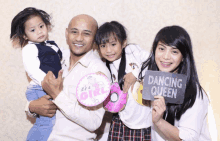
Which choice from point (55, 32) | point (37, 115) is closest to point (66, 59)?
point (55, 32)

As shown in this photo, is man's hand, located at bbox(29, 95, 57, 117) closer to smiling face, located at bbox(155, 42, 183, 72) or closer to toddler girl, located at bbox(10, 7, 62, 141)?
toddler girl, located at bbox(10, 7, 62, 141)

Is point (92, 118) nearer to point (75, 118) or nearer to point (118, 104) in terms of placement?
point (75, 118)

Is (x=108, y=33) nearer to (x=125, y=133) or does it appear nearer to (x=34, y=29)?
(x=34, y=29)

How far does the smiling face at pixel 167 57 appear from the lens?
136 centimetres

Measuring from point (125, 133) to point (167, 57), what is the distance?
778 mm

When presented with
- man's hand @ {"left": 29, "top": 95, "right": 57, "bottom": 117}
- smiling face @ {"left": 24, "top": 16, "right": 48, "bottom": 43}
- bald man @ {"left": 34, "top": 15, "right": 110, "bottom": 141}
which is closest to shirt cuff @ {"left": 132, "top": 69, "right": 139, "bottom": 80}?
bald man @ {"left": 34, "top": 15, "right": 110, "bottom": 141}

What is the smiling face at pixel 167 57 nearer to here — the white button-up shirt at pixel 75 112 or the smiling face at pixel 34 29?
the white button-up shirt at pixel 75 112

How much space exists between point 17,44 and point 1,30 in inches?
8.6

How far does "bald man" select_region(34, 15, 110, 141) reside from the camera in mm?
1507

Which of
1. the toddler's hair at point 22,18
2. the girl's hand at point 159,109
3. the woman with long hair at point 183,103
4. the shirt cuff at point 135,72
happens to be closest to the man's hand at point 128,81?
the shirt cuff at point 135,72

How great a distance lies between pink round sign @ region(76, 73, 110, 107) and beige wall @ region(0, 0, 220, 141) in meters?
0.74

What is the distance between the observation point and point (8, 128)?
220cm

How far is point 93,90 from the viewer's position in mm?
1483

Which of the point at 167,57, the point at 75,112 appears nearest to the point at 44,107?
the point at 75,112
